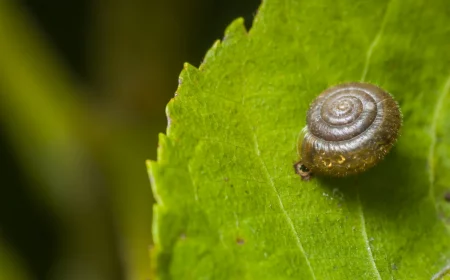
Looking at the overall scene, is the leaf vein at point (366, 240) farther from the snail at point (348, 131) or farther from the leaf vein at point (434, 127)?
the leaf vein at point (434, 127)

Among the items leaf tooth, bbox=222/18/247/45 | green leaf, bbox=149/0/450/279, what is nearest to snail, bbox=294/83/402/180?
green leaf, bbox=149/0/450/279

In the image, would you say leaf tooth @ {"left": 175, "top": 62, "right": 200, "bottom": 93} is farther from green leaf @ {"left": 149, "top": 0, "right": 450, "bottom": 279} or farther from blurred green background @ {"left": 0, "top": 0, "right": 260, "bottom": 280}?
blurred green background @ {"left": 0, "top": 0, "right": 260, "bottom": 280}

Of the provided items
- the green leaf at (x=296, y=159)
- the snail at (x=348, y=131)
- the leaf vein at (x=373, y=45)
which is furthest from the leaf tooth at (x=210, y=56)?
the leaf vein at (x=373, y=45)

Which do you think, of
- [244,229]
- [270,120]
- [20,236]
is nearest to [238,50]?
[270,120]

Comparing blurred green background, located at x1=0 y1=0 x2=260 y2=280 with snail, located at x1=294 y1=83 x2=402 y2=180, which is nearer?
snail, located at x1=294 y1=83 x2=402 y2=180

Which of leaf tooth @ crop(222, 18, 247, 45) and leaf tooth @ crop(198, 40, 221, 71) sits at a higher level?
leaf tooth @ crop(222, 18, 247, 45)

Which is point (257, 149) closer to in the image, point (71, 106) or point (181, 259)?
point (181, 259)

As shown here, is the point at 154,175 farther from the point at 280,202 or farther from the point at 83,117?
the point at 83,117

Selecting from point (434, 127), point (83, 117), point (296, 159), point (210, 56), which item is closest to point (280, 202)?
point (296, 159)
